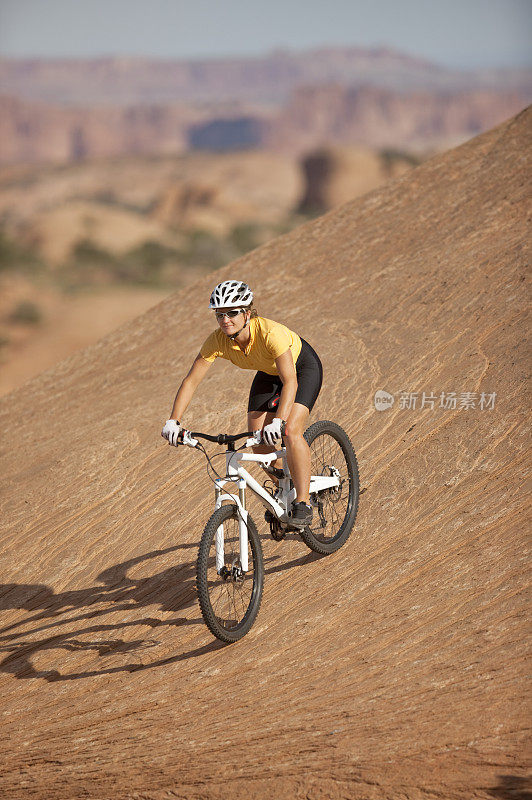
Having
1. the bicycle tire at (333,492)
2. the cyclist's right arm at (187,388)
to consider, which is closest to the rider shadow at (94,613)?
the bicycle tire at (333,492)

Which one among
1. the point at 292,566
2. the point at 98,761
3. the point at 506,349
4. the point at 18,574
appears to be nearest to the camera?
the point at 98,761

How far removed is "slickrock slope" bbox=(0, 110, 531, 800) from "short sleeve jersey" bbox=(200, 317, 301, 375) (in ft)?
5.60

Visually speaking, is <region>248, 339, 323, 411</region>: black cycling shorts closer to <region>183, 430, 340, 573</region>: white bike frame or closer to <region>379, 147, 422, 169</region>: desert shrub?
<region>183, 430, 340, 573</region>: white bike frame

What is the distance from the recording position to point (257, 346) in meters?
5.23

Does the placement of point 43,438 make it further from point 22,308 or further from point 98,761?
point 22,308

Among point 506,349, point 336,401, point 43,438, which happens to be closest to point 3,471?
point 43,438

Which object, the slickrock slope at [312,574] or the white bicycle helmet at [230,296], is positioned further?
the white bicycle helmet at [230,296]

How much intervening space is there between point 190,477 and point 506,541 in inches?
126

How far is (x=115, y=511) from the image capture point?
24.6 feet

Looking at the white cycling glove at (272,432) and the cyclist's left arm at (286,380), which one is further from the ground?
the cyclist's left arm at (286,380)

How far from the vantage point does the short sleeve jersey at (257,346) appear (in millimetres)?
5145

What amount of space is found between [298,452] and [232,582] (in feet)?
3.12

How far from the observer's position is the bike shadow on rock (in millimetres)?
5586

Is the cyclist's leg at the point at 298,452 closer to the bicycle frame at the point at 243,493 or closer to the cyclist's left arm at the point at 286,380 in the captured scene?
the bicycle frame at the point at 243,493
